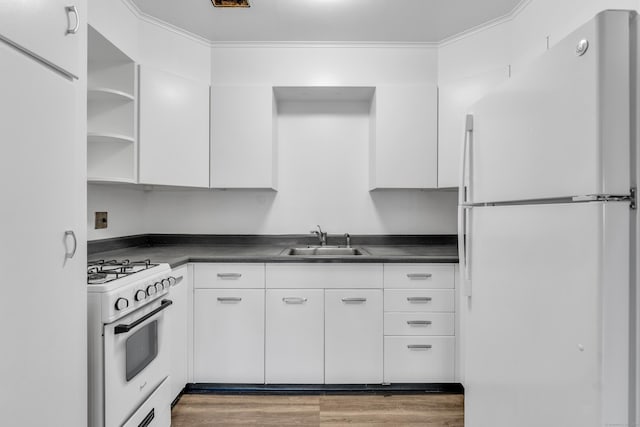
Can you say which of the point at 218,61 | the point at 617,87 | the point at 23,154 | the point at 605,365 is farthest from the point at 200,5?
the point at 605,365

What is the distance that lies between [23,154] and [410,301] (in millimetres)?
1987

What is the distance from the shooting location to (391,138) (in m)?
2.46

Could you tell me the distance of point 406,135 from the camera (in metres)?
2.45

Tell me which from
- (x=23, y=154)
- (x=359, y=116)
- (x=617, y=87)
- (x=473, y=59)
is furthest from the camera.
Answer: (x=359, y=116)

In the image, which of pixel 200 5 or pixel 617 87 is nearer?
pixel 617 87

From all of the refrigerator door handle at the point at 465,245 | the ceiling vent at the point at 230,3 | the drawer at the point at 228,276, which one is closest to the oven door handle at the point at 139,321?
the drawer at the point at 228,276

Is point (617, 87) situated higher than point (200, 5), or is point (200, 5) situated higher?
point (200, 5)

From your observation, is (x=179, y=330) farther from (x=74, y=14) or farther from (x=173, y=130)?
(x=74, y=14)

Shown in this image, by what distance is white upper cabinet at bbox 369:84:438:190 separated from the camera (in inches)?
96.3

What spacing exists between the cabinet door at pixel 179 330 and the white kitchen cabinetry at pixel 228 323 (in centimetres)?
7

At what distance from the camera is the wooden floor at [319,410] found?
6.25 ft

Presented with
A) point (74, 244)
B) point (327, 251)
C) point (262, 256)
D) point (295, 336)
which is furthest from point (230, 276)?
point (74, 244)

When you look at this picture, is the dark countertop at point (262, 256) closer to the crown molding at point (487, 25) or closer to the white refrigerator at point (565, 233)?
the white refrigerator at point (565, 233)

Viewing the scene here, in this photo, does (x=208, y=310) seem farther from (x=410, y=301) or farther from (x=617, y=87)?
(x=617, y=87)
